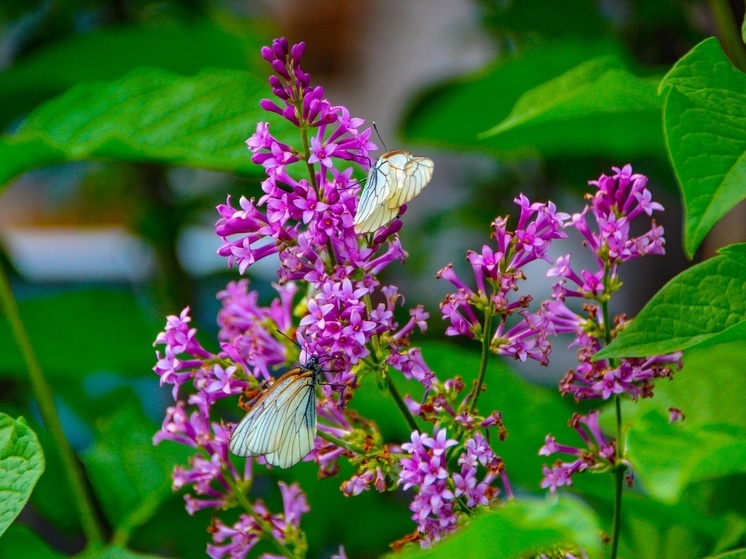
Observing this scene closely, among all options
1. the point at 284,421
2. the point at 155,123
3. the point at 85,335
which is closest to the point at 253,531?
the point at 284,421

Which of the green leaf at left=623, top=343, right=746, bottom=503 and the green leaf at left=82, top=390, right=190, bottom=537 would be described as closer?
the green leaf at left=623, top=343, right=746, bottom=503

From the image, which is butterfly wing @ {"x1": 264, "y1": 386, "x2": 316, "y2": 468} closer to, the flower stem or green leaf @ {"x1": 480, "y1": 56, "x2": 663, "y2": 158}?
the flower stem

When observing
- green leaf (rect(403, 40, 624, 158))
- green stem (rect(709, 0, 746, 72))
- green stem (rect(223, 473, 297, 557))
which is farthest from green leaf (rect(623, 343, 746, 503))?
green leaf (rect(403, 40, 624, 158))

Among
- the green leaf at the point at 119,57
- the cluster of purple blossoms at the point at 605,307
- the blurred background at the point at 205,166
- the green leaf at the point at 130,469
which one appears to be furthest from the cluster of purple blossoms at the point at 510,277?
the green leaf at the point at 119,57

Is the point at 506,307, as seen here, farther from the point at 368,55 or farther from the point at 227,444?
the point at 368,55

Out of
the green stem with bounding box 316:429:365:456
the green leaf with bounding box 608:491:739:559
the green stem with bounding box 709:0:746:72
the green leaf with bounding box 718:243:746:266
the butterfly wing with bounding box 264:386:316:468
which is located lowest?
the green leaf with bounding box 608:491:739:559

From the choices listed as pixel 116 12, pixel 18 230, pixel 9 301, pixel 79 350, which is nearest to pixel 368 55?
pixel 18 230
